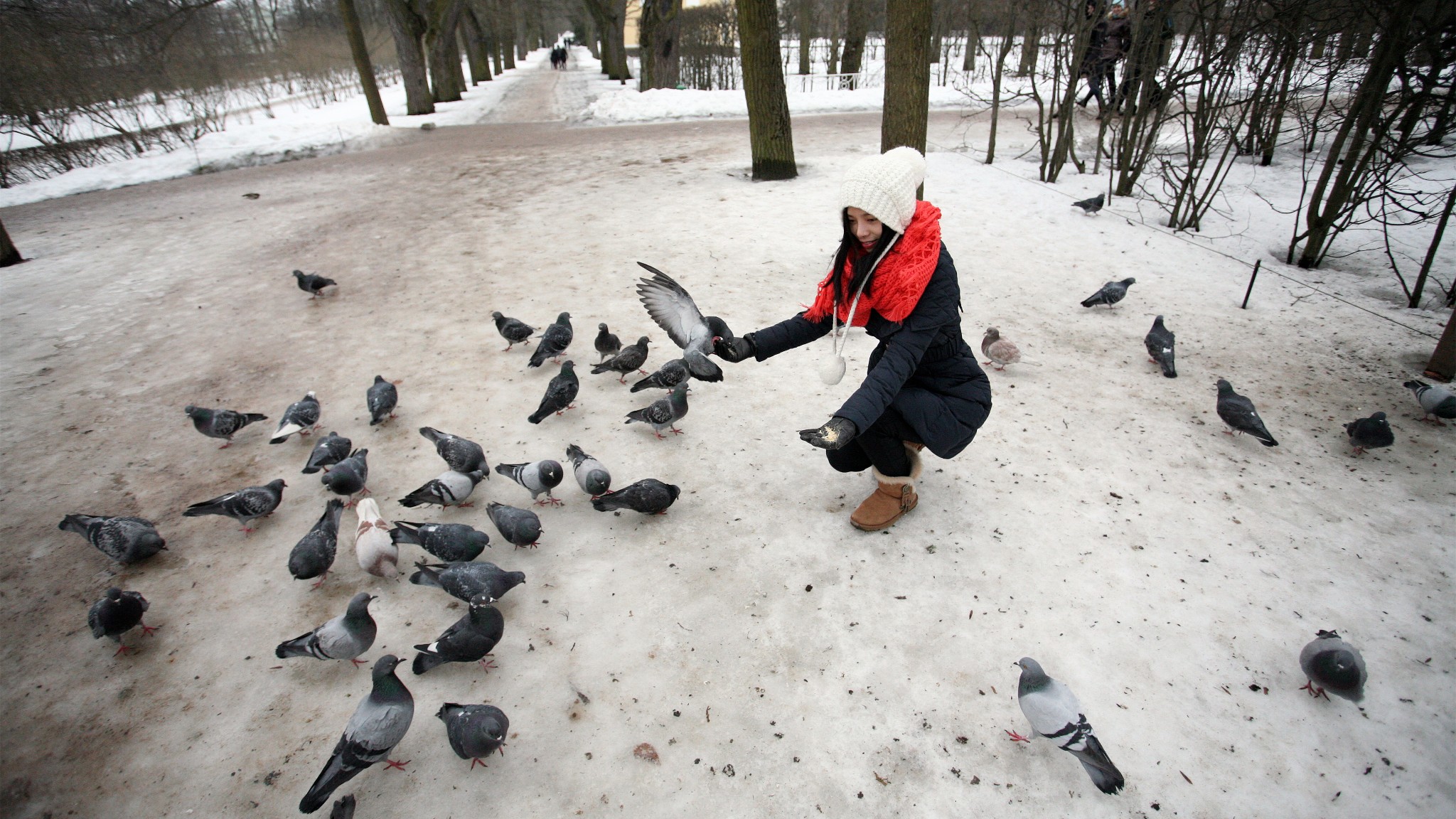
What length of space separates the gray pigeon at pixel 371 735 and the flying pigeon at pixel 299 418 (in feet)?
7.81

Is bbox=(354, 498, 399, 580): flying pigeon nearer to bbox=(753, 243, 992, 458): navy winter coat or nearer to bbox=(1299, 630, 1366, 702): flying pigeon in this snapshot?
bbox=(753, 243, 992, 458): navy winter coat

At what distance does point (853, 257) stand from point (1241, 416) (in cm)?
258

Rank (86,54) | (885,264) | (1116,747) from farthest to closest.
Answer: (86,54)
(885,264)
(1116,747)

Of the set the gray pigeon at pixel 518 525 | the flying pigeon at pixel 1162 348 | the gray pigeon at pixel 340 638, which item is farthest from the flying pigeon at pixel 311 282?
the flying pigeon at pixel 1162 348

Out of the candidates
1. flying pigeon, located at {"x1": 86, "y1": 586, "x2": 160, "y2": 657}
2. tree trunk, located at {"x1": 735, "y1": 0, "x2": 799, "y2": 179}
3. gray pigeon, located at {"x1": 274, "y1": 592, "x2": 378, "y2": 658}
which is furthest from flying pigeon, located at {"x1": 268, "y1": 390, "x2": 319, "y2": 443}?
tree trunk, located at {"x1": 735, "y1": 0, "x2": 799, "y2": 179}

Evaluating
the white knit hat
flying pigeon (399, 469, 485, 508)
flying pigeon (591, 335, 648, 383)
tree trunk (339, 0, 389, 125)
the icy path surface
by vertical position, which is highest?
tree trunk (339, 0, 389, 125)

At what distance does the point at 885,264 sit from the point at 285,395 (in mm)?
4311

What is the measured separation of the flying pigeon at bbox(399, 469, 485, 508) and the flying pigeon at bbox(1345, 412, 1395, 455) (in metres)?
4.80

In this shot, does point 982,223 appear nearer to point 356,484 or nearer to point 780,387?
point 780,387

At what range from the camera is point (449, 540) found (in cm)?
289

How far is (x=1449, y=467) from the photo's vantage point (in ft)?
11.2

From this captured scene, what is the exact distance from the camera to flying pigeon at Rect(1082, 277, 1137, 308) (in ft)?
17.2

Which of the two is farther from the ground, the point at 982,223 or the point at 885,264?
the point at 885,264

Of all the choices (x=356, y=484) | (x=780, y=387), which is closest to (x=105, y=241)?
(x=356, y=484)
